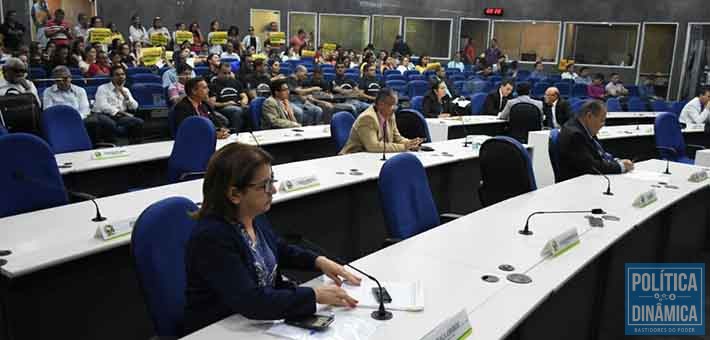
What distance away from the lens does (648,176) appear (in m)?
4.18

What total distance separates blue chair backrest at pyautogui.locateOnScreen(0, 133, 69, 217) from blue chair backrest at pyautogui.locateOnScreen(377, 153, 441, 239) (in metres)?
1.72

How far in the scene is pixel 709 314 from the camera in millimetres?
3623

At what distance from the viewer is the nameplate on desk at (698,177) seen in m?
4.07

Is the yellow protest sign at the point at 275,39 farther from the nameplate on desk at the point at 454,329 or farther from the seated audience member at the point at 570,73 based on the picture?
the nameplate on desk at the point at 454,329

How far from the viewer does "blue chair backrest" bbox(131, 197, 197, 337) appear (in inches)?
73.9

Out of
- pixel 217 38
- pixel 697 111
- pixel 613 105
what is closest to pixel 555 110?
pixel 697 111

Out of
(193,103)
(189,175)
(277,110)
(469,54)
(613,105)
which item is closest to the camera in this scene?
(189,175)

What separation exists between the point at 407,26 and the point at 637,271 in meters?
14.0

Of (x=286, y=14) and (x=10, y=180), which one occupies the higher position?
(x=286, y=14)

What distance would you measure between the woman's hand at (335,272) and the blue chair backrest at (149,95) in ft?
20.3

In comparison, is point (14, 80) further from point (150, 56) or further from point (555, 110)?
point (555, 110)

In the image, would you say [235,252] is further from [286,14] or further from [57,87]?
[286,14]

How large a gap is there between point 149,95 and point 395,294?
665 cm

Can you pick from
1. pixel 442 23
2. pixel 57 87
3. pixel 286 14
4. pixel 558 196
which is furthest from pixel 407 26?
pixel 558 196
